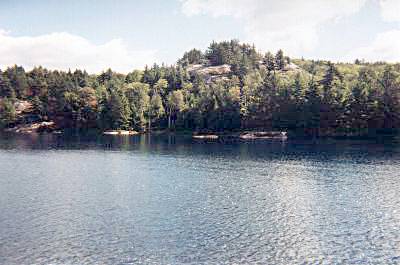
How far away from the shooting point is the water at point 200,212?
46156 millimetres

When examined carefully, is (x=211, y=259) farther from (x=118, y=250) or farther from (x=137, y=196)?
(x=137, y=196)

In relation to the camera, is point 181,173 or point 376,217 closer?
point 376,217

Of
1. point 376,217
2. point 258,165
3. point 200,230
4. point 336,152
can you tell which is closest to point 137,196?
point 200,230

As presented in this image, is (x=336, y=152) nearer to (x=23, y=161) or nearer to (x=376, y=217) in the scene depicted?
(x=376, y=217)

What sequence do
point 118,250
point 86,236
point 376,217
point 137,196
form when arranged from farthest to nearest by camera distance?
1. point 137,196
2. point 376,217
3. point 86,236
4. point 118,250

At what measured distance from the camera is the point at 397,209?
65.5 meters

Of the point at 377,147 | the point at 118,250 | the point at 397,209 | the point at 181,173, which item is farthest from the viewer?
the point at 377,147

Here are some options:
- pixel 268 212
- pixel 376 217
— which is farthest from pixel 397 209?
pixel 268 212

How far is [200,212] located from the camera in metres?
63.2

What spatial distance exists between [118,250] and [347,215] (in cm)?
3375

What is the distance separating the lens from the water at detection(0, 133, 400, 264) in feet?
151

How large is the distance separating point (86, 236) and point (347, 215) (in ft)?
119

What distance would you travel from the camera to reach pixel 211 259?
44.5 metres

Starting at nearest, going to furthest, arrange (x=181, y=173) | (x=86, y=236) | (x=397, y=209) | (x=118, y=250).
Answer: (x=118, y=250) < (x=86, y=236) < (x=397, y=209) < (x=181, y=173)
